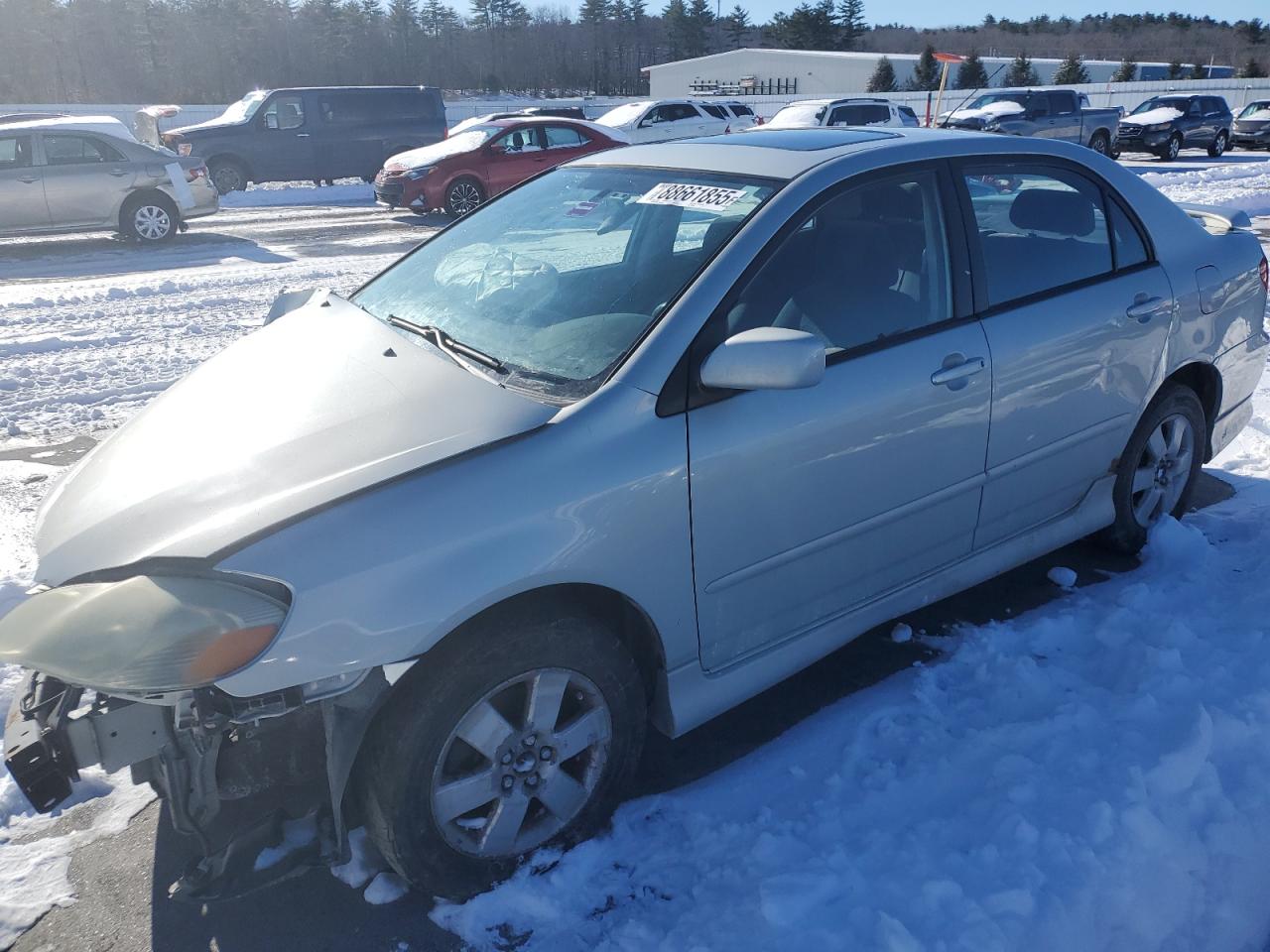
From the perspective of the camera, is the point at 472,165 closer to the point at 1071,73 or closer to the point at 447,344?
the point at 447,344

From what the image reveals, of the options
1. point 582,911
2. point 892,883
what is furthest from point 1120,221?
point 582,911

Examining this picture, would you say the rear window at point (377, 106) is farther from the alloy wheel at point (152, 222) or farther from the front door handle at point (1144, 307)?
the front door handle at point (1144, 307)

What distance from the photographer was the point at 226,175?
60.8ft

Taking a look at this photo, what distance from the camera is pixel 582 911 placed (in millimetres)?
2346

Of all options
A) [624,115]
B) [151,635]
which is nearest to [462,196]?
[624,115]

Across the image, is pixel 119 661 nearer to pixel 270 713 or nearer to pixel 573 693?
pixel 270 713

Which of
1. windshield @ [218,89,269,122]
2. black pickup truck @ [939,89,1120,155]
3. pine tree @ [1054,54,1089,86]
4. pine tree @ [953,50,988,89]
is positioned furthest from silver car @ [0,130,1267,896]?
pine tree @ [1054,54,1089,86]

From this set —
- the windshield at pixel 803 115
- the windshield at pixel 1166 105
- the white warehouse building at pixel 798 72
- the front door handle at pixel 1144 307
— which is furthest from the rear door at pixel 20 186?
the white warehouse building at pixel 798 72

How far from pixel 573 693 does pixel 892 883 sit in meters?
0.89

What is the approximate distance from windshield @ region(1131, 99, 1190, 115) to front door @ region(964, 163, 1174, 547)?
28232mm

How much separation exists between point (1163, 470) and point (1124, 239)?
3.19ft

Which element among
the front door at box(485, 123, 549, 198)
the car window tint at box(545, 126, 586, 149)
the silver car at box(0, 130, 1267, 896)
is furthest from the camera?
the car window tint at box(545, 126, 586, 149)

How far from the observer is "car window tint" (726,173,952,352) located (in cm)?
274

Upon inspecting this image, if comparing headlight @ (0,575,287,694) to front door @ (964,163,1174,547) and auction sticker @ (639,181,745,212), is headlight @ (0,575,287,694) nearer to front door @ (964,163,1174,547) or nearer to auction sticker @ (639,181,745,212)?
auction sticker @ (639,181,745,212)
